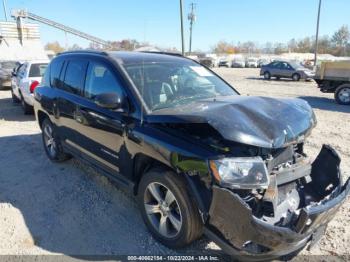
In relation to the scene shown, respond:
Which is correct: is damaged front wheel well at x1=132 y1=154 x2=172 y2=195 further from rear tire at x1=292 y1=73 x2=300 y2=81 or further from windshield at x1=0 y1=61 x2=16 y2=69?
rear tire at x1=292 y1=73 x2=300 y2=81

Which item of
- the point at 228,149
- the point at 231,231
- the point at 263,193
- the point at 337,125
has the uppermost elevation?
the point at 228,149

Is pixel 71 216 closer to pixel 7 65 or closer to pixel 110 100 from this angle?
pixel 110 100

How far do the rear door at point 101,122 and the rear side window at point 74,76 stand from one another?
19 cm

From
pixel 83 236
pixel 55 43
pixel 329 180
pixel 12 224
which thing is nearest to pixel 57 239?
pixel 83 236

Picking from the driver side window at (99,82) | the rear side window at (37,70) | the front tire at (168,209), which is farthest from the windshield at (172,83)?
the rear side window at (37,70)

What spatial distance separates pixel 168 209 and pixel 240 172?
89 cm

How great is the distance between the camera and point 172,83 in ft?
12.0

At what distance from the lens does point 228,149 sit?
2582mm

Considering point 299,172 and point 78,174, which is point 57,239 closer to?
point 78,174

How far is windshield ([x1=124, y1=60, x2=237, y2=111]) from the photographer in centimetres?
336

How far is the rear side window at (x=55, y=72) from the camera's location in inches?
196

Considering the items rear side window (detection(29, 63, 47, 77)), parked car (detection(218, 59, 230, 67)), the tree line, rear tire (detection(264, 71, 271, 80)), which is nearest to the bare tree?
the tree line

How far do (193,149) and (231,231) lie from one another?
2.32ft

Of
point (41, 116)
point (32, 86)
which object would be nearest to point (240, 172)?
point (41, 116)
